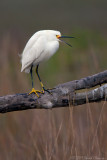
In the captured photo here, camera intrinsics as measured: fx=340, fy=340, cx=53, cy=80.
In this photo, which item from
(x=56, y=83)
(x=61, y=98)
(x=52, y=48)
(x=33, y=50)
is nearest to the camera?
(x=61, y=98)

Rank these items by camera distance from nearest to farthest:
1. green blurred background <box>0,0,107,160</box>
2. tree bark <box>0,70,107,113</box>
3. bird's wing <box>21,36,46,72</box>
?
tree bark <box>0,70,107,113</box> → green blurred background <box>0,0,107,160</box> → bird's wing <box>21,36,46,72</box>

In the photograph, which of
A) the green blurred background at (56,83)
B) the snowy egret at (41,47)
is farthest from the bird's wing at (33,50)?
the green blurred background at (56,83)

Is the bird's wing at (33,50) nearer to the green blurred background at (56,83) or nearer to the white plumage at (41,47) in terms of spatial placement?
the white plumage at (41,47)

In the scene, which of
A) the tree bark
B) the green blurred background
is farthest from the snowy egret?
the green blurred background

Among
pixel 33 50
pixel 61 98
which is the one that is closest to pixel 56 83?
pixel 33 50

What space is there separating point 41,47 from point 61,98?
0.60 m

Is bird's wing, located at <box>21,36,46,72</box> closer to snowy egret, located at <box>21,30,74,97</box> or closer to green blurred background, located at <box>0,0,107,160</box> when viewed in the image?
snowy egret, located at <box>21,30,74,97</box>

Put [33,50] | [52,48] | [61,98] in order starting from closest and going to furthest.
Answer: [61,98] → [52,48] → [33,50]

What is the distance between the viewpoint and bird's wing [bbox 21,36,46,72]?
259cm

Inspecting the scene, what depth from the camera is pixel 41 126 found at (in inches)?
121

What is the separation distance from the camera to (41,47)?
2.59 metres

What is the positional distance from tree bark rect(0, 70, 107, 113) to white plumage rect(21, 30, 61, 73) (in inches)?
17.2

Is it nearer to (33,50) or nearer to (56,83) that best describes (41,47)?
(33,50)

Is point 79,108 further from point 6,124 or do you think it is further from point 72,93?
point 72,93
